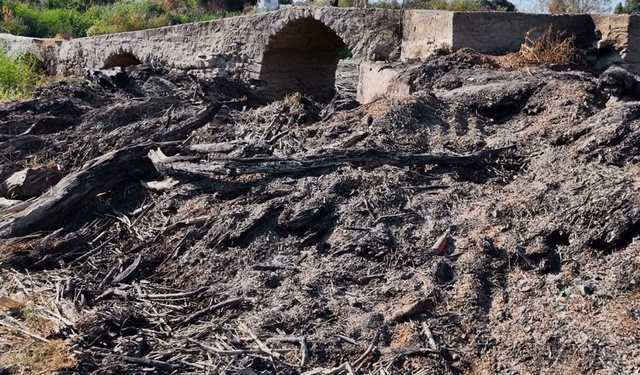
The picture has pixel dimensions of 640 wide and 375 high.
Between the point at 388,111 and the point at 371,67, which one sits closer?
the point at 388,111

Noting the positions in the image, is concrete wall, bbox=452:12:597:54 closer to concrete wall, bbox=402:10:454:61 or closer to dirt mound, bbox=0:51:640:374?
concrete wall, bbox=402:10:454:61

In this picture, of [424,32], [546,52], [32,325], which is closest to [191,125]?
[424,32]

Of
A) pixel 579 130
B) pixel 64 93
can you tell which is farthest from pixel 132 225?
pixel 64 93

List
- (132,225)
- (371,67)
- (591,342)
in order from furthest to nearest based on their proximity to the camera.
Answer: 1. (371,67)
2. (132,225)
3. (591,342)

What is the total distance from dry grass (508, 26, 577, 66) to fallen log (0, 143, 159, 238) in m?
3.78

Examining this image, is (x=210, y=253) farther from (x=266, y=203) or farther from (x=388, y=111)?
(x=388, y=111)

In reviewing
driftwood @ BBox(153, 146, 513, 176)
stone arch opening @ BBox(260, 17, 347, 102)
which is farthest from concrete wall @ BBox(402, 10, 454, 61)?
driftwood @ BBox(153, 146, 513, 176)

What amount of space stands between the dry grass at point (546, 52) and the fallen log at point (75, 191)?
12.4 ft

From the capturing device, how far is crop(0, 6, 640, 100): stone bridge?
739 centimetres

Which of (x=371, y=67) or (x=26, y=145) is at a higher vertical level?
(x=371, y=67)

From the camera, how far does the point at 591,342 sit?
3129mm

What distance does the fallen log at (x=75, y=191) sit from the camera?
508 cm

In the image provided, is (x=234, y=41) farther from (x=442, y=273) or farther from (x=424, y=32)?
(x=442, y=273)

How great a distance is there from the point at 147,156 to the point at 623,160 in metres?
3.59
